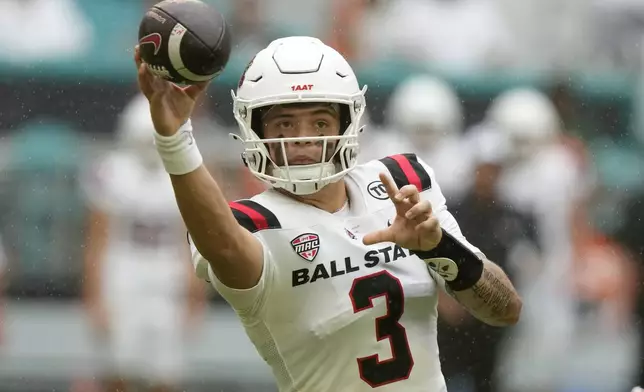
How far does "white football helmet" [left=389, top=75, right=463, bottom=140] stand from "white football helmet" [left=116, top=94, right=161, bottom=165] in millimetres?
992

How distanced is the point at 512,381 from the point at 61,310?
5.96 ft

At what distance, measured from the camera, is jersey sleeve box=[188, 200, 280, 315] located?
2.32 metres

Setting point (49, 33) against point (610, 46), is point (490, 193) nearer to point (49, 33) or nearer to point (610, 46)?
point (610, 46)

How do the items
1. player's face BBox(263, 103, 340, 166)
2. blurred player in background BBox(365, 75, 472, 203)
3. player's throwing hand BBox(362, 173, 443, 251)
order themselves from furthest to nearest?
1. blurred player in background BBox(365, 75, 472, 203)
2. player's face BBox(263, 103, 340, 166)
3. player's throwing hand BBox(362, 173, 443, 251)

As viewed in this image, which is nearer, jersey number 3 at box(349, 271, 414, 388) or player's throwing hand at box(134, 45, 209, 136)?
player's throwing hand at box(134, 45, 209, 136)

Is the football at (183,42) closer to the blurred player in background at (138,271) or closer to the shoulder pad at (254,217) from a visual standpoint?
the shoulder pad at (254,217)

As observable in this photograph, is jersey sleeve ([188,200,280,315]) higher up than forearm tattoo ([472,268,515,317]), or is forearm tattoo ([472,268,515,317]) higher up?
jersey sleeve ([188,200,280,315])

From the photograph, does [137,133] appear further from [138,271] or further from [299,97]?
Result: [299,97]

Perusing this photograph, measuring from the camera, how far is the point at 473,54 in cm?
527

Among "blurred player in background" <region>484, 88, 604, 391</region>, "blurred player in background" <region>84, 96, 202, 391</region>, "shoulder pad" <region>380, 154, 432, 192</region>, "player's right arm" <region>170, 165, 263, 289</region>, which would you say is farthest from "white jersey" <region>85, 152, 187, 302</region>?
"player's right arm" <region>170, 165, 263, 289</region>

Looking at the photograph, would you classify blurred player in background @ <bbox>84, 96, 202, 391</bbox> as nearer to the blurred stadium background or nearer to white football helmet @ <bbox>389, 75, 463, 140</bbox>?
the blurred stadium background

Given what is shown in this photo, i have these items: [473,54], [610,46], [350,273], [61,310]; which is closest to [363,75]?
[473,54]

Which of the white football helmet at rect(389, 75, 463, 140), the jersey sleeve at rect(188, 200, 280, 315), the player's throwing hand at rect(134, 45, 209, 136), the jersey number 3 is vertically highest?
the player's throwing hand at rect(134, 45, 209, 136)

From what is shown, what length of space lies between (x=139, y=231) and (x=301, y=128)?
2.39 meters
